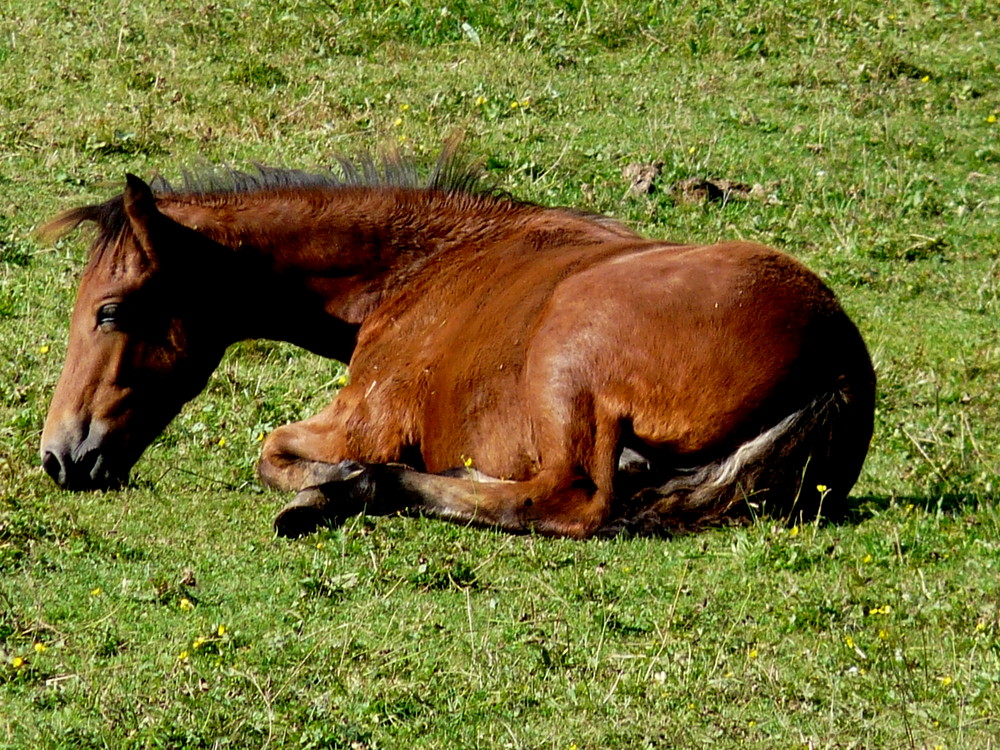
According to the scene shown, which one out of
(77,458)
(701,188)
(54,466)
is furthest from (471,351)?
(701,188)

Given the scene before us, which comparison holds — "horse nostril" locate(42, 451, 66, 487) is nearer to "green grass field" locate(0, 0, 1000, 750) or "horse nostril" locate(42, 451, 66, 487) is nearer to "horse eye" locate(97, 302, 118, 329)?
"green grass field" locate(0, 0, 1000, 750)

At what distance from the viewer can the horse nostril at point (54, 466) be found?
288 inches

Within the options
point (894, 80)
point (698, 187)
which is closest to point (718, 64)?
point (894, 80)

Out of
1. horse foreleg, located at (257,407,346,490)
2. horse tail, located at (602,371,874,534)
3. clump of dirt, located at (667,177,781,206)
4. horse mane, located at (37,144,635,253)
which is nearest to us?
horse tail, located at (602,371,874,534)

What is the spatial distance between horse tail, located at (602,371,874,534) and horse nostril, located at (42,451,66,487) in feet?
9.06

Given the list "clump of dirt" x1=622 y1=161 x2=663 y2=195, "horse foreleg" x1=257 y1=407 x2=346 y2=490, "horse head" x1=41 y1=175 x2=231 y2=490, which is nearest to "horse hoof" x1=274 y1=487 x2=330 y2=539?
"horse foreleg" x1=257 y1=407 x2=346 y2=490

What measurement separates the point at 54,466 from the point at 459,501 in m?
2.07

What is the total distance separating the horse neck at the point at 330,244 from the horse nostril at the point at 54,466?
1.21 metres

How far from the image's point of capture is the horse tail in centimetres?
666

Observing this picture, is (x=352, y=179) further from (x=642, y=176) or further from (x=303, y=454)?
(x=642, y=176)

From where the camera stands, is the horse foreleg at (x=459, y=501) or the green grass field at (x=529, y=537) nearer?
the green grass field at (x=529, y=537)

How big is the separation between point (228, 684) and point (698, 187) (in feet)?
25.4

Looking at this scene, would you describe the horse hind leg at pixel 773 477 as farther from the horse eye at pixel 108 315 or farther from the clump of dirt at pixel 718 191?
the clump of dirt at pixel 718 191

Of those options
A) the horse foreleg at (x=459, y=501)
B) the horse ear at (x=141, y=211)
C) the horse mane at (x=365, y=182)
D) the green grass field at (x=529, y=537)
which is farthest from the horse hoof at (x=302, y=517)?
the horse mane at (x=365, y=182)
